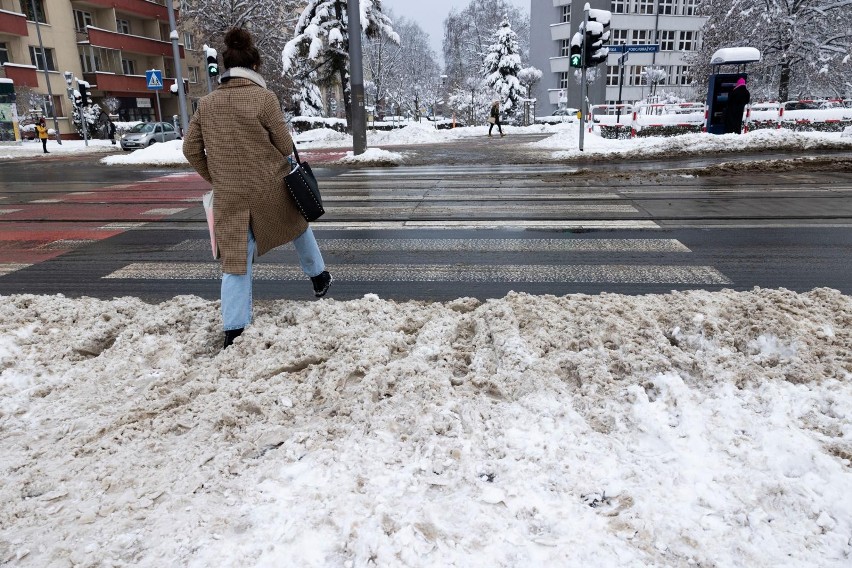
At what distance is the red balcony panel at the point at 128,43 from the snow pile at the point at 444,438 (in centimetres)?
5263

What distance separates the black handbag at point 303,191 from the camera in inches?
152

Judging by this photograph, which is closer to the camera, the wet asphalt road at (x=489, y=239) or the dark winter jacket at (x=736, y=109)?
the wet asphalt road at (x=489, y=239)

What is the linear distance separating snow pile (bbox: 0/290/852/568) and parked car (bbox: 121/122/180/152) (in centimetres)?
3151

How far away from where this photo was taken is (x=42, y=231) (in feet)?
26.9

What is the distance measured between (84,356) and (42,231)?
5.63 metres

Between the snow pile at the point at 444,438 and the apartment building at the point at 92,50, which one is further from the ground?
the apartment building at the point at 92,50

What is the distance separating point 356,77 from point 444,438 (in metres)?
17.6

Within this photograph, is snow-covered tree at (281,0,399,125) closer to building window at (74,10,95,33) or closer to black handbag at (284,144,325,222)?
black handbag at (284,144,325,222)

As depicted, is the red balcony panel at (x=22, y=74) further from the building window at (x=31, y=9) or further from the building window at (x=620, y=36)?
the building window at (x=620, y=36)

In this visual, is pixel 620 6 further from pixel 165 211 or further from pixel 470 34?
pixel 165 211

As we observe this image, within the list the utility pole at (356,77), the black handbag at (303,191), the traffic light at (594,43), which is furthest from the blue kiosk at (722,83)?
the black handbag at (303,191)

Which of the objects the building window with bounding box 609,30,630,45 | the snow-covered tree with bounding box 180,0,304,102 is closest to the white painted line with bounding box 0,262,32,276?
the snow-covered tree with bounding box 180,0,304,102

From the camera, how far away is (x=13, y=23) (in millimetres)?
41062

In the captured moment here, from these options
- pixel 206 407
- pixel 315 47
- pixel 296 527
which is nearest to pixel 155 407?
pixel 206 407
